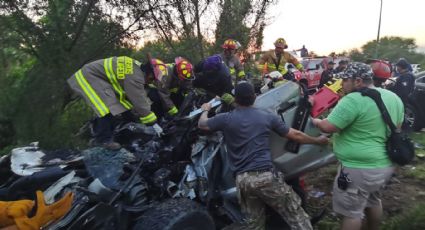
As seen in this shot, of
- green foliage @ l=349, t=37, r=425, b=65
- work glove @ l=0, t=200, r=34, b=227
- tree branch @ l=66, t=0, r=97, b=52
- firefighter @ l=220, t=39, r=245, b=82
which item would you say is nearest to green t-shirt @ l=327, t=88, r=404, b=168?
work glove @ l=0, t=200, r=34, b=227

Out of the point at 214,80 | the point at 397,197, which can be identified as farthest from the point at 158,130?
the point at 397,197

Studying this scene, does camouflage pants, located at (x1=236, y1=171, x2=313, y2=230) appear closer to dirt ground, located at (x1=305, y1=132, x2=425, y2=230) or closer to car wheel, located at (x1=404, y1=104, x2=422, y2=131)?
dirt ground, located at (x1=305, y1=132, x2=425, y2=230)

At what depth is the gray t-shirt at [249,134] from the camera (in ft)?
11.4

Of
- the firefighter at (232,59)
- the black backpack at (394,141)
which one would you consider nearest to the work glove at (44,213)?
the black backpack at (394,141)

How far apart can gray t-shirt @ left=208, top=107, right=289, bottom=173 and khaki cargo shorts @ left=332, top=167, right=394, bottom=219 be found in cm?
61

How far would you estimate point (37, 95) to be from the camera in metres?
7.44

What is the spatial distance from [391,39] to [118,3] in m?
62.1

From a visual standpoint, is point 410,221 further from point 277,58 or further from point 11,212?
point 277,58

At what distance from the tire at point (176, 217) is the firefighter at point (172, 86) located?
177cm

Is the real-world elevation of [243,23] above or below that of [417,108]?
above

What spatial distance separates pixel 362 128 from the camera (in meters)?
3.40

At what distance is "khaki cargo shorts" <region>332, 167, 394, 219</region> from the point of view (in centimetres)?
342

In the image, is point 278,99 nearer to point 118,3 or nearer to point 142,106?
point 142,106

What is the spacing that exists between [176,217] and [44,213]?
96 centimetres
